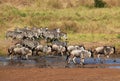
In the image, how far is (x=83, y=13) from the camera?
129 feet

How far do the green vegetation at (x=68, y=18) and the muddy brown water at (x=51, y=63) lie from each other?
537 cm

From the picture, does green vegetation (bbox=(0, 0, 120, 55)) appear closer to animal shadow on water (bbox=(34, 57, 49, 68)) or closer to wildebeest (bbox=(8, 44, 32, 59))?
animal shadow on water (bbox=(34, 57, 49, 68))

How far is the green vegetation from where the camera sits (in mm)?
32500

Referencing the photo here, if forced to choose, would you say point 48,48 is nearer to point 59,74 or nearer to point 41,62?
Result: point 41,62

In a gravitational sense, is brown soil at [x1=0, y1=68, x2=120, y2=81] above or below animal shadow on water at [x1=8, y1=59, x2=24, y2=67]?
below

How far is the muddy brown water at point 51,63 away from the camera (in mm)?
22203

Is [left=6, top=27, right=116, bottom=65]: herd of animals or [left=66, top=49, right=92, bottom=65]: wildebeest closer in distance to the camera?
[left=66, top=49, right=92, bottom=65]: wildebeest

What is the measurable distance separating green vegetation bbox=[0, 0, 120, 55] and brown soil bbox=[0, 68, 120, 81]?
953 centimetres

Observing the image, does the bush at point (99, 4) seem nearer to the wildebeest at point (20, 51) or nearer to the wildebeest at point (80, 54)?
the wildebeest at point (20, 51)

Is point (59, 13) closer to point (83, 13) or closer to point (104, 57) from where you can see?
point (83, 13)

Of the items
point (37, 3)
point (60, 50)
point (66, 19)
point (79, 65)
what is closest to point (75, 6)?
point (37, 3)

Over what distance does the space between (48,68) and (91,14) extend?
18368 mm

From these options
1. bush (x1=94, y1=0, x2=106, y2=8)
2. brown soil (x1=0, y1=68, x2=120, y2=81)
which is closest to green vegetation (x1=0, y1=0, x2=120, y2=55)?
bush (x1=94, y1=0, x2=106, y2=8)

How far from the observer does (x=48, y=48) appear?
25.8m
